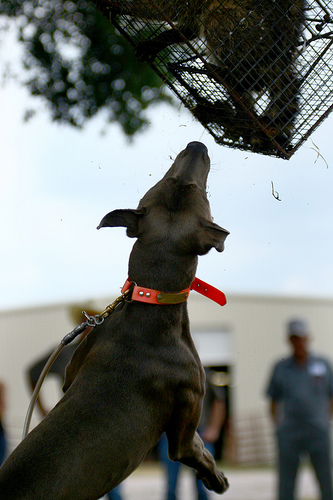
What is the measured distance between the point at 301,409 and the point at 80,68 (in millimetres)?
4082

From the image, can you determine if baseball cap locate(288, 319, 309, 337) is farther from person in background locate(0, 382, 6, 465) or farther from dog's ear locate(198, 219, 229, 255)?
dog's ear locate(198, 219, 229, 255)

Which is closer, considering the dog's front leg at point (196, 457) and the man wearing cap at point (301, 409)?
the dog's front leg at point (196, 457)

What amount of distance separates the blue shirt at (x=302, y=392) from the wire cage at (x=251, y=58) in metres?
3.51

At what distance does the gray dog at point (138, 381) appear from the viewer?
3.12m

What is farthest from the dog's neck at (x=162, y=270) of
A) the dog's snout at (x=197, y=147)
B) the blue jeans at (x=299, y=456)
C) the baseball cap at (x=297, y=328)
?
the blue jeans at (x=299, y=456)

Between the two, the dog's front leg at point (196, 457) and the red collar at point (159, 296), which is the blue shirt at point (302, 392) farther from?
the red collar at point (159, 296)

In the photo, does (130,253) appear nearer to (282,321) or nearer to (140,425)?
(140,425)

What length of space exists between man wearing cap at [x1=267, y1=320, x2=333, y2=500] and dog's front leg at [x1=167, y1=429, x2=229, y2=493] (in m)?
2.87

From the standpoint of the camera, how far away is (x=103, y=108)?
7.23 meters

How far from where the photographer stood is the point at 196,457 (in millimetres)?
3613

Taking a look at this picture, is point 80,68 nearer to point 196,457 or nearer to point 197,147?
→ point 197,147

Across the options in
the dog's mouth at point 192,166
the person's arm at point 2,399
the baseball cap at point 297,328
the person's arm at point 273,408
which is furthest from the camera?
the person's arm at point 2,399

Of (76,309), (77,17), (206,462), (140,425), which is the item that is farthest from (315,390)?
(77,17)

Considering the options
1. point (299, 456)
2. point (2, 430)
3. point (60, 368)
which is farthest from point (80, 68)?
point (299, 456)
